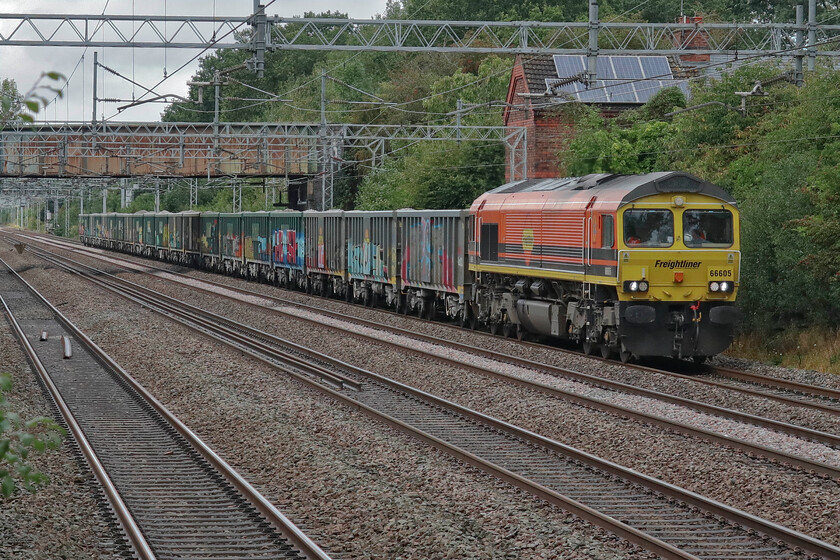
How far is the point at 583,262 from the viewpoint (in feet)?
64.0

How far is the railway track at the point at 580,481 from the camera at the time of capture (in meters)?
8.57

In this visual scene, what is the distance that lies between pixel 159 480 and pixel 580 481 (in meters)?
4.02

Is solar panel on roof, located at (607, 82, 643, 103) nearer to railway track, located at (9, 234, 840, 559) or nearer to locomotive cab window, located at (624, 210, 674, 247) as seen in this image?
locomotive cab window, located at (624, 210, 674, 247)

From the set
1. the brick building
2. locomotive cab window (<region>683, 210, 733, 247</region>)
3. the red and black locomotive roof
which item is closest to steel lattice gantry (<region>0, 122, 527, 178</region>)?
the brick building

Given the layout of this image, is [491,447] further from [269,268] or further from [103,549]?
[269,268]

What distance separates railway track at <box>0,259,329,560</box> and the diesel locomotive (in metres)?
7.65

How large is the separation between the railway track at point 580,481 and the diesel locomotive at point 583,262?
171 inches

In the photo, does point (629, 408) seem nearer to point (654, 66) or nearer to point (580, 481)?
point (580, 481)

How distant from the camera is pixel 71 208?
14350cm

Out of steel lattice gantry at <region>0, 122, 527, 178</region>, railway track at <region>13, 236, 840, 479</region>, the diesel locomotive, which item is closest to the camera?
railway track at <region>13, 236, 840, 479</region>

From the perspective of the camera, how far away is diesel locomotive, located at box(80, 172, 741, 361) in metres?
18.5

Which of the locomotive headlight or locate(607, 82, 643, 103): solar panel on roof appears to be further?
locate(607, 82, 643, 103): solar panel on roof

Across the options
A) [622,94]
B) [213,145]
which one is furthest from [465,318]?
[213,145]

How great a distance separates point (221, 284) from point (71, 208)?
107m
